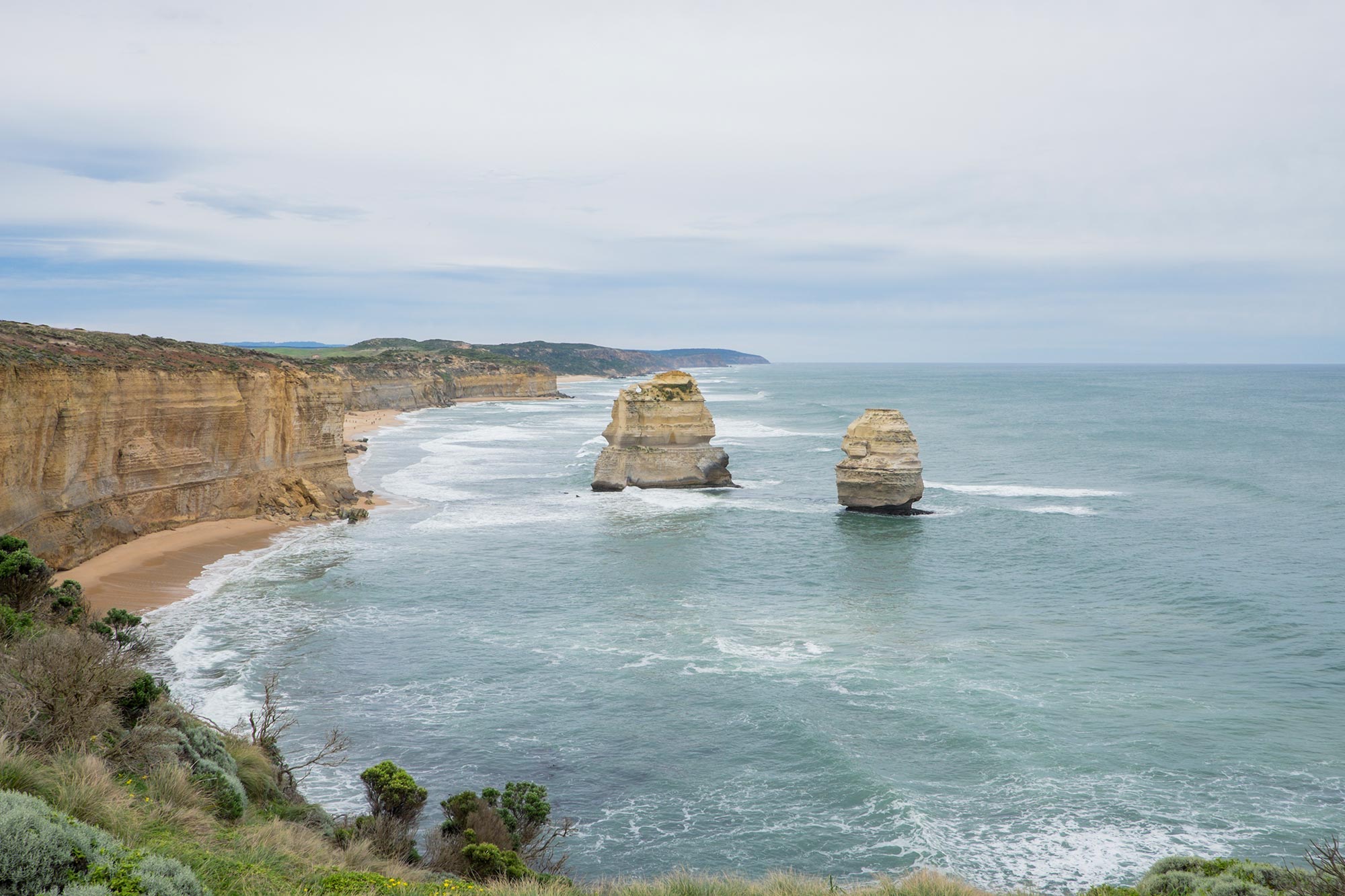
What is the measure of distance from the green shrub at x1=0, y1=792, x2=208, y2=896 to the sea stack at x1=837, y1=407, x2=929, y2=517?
110 feet

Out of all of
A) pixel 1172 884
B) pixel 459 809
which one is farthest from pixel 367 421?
pixel 1172 884

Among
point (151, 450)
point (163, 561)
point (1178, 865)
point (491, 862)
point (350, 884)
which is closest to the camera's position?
point (350, 884)

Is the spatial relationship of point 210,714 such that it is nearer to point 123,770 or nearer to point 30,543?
point 123,770

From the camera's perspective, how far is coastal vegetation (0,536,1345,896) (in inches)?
271

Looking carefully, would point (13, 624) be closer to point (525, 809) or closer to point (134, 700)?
point (134, 700)

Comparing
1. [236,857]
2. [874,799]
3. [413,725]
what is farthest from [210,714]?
[874,799]

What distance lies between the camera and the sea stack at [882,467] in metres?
38.5

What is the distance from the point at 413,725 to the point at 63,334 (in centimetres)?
2265

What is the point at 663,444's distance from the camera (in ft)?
A: 151

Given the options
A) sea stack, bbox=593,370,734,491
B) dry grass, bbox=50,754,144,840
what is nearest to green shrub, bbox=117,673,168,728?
dry grass, bbox=50,754,144,840

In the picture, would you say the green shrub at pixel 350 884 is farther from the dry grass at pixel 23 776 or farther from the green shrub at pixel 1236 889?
the green shrub at pixel 1236 889

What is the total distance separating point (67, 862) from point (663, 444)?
3974cm

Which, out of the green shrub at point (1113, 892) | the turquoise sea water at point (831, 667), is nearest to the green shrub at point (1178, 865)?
the green shrub at point (1113, 892)

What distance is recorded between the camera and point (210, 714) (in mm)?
16703
